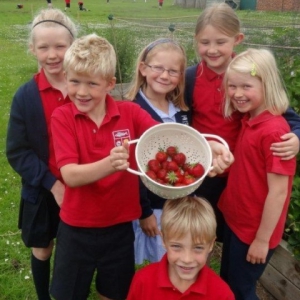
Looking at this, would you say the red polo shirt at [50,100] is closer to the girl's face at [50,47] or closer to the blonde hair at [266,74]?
the girl's face at [50,47]

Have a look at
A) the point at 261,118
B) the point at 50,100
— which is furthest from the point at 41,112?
the point at 261,118

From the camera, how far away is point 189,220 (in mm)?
2070

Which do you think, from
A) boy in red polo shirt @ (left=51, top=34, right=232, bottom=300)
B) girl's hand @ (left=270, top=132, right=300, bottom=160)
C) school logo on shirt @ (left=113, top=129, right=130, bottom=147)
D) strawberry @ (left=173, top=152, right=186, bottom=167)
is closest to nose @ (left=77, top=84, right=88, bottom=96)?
boy in red polo shirt @ (left=51, top=34, right=232, bottom=300)

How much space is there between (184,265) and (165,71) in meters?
0.97

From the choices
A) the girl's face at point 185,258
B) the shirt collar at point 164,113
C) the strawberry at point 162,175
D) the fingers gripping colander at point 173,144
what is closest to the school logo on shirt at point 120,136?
the fingers gripping colander at point 173,144

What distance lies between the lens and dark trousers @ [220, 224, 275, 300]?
235cm

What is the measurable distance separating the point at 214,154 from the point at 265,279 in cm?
141

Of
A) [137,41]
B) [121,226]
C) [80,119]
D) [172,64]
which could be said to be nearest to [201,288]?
[121,226]

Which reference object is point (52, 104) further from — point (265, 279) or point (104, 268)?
point (265, 279)

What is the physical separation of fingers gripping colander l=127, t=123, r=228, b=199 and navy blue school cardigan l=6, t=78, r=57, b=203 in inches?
23.3

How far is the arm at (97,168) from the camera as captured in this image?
1781mm

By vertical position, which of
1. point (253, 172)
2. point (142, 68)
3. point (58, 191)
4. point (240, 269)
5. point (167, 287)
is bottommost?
point (240, 269)

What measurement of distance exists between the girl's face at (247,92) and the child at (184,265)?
51 centimetres

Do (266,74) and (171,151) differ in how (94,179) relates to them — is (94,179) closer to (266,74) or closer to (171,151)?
(171,151)
